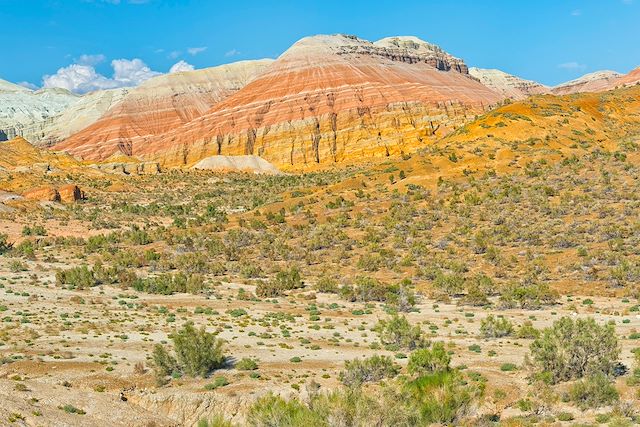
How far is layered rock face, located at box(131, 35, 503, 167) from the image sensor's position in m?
107

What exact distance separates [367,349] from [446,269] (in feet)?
43.9

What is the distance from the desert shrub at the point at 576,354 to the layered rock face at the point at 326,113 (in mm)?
84870

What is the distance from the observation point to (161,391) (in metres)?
16.3

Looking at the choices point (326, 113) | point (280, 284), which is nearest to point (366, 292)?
point (280, 284)

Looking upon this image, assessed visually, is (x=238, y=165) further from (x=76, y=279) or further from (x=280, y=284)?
(x=280, y=284)

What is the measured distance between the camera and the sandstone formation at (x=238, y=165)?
95938mm

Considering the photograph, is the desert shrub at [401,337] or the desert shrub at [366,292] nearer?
the desert shrub at [401,337]

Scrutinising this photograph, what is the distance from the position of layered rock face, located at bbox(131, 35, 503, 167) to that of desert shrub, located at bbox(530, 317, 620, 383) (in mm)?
84870

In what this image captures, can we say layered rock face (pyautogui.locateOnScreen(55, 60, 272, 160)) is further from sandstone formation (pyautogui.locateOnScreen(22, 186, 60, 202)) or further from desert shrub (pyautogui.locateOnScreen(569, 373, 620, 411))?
desert shrub (pyautogui.locateOnScreen(569, 373, 620, 411))

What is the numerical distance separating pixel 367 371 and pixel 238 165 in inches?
3241

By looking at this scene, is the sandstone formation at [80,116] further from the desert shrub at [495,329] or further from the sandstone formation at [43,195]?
the desert shrub at [495,329]

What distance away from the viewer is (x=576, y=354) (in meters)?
15.7

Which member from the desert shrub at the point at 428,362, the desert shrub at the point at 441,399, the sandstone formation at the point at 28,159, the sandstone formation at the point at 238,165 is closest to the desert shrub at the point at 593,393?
the desert shrub at the point at 441,399

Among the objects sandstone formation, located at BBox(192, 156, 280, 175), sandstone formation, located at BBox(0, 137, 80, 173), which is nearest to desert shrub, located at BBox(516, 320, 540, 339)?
sandstone formation, located at BBox(0, 137, 80, 173)
